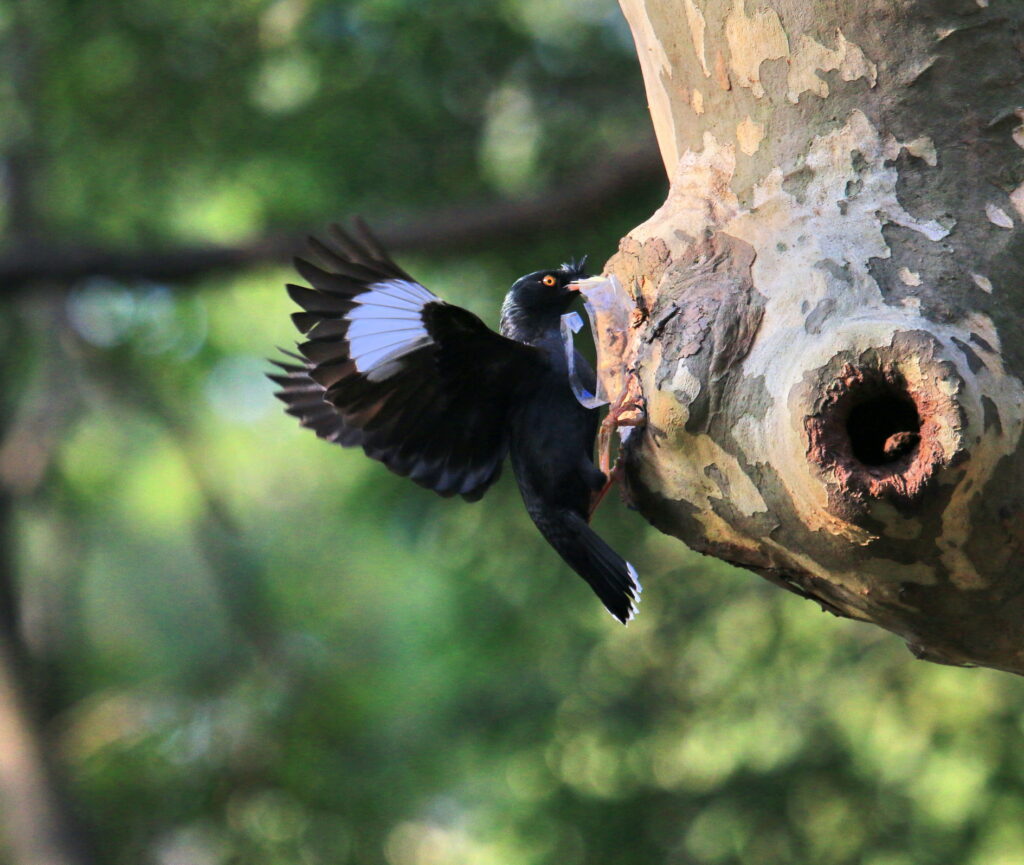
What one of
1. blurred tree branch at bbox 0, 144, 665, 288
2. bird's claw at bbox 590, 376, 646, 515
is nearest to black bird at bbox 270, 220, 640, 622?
bird's claw at bbox 590, 376, 646, 515

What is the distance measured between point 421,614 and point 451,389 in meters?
5.80

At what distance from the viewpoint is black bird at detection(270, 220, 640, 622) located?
8.80 ft

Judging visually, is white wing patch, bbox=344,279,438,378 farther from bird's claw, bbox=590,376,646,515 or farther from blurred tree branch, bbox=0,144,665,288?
blurred tree branch, bbox=0,144,665,288

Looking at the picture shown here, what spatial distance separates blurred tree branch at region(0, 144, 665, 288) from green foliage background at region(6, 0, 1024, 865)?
134 millimetres

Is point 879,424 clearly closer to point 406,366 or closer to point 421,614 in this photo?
point 406,366

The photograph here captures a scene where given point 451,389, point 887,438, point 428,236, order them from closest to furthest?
1. point 887,438
2. point 451,389
3. point 428,236

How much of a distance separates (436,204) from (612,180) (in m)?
1.30

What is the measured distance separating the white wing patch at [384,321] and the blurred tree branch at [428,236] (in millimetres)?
2756

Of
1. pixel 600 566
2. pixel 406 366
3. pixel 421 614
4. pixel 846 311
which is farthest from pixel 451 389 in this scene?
pixel 421 614

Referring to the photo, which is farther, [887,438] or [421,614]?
[421,614]

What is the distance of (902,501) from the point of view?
1.89 meters

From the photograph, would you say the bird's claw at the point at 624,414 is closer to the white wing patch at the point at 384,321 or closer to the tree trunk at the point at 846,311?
the tree trunk at the point at 846,311

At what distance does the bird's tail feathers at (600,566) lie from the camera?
2984mm

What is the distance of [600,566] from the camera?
9.89 ft
